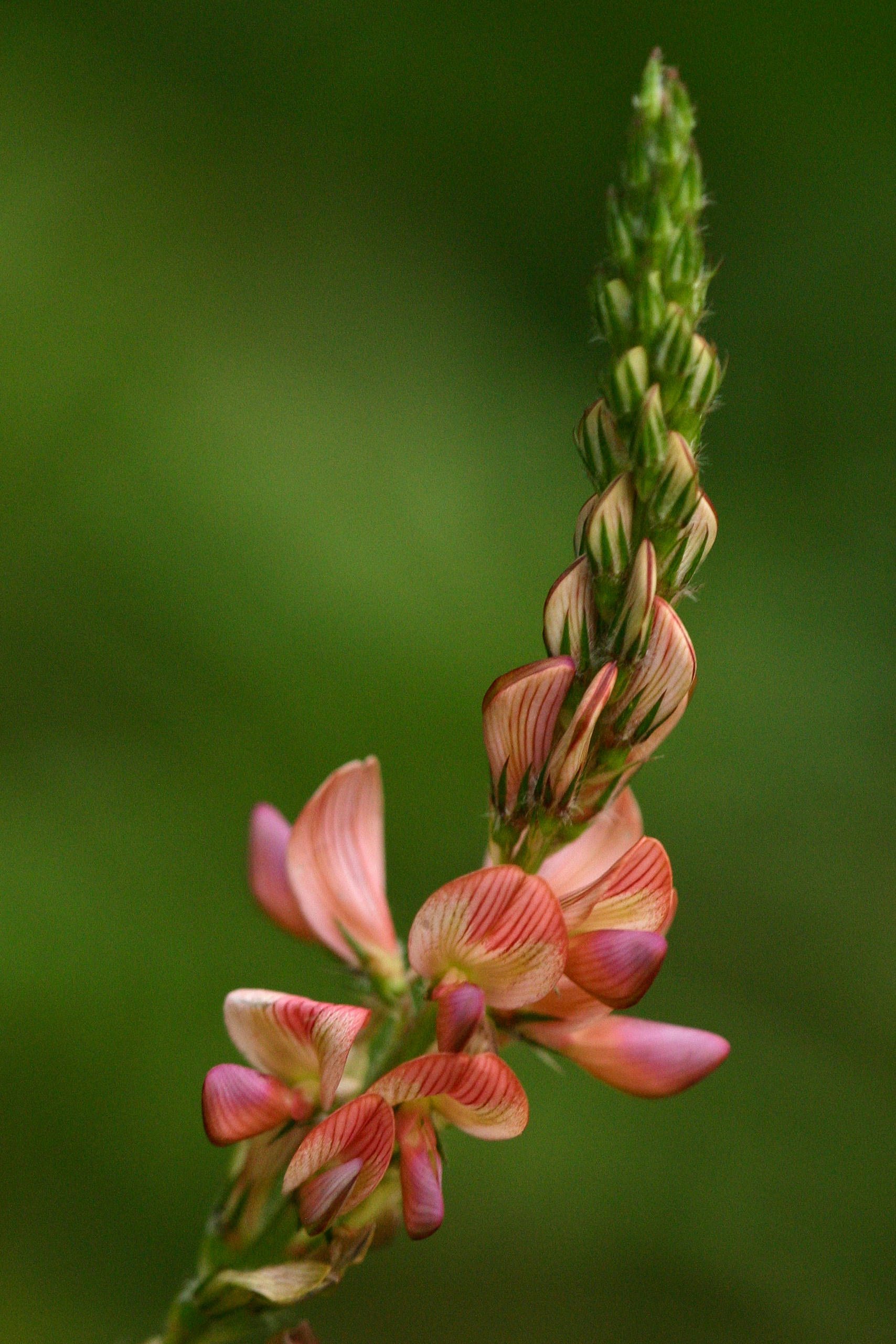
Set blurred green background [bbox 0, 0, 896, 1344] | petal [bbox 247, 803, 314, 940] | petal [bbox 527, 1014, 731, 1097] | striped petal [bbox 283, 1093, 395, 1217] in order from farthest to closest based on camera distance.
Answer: blurred green background [bbox 0, 0, 896, 1344]
petal [bbox 247, 803, 314, 940]
petal [bbox 527, 1014, 731, 1097]
striped petal [bbox 283, 1093, 395, 1217]

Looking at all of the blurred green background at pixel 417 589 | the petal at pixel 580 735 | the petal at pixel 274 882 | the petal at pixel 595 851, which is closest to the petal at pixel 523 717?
the petal at pixel 580 735

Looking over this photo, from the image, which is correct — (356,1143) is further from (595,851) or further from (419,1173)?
(595,851)

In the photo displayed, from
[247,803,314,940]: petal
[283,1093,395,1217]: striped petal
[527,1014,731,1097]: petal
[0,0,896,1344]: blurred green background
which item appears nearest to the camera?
[283,1093,395,1217]: striped petal

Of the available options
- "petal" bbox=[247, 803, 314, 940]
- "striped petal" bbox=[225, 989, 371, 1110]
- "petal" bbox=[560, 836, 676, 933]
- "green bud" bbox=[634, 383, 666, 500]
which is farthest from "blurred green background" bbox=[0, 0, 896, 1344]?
"green bud" bbox=[634, 383, 666, 500]

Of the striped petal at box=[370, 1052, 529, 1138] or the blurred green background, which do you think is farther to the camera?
the blurred green background

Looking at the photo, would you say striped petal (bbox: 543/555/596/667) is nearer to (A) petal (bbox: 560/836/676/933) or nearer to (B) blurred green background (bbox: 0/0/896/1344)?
(A) petal (bbox: 560/836/676/933)

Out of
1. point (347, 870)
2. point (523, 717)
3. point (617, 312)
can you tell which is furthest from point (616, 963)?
point (617, 312)

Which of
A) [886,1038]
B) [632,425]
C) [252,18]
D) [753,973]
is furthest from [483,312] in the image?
[632,425]
